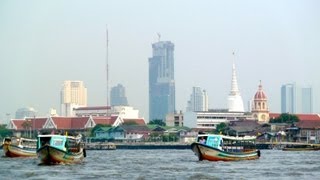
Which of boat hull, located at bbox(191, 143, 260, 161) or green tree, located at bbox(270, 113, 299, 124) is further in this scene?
green tree, located at bbox(270, 113, 299, 124)

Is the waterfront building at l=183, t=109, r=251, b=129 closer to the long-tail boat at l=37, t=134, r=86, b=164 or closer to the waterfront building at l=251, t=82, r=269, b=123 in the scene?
the waterfront building at l=251, t=82, r=269, b=123

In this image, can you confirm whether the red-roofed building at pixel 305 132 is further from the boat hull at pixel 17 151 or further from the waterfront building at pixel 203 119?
the boat hull at pixel 17 151

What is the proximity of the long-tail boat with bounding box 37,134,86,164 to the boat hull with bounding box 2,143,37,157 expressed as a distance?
11292 millimetres

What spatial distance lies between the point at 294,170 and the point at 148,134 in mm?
110165

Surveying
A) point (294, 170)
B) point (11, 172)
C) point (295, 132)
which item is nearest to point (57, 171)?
point (11, 172)

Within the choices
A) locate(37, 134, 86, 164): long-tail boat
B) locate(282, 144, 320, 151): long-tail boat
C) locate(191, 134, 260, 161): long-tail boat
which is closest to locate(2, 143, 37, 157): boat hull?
locate(37, 134, 86, 164): long-tail boat

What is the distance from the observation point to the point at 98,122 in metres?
189

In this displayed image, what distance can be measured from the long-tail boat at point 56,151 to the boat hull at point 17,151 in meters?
11.3

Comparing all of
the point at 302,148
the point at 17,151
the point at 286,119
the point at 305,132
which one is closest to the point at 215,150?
the point at 17,151

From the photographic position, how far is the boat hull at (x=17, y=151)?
79750mm

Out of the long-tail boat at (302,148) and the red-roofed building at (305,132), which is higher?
the red-roofed building at (305,132)

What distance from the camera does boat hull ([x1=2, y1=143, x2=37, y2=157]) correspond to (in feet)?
262

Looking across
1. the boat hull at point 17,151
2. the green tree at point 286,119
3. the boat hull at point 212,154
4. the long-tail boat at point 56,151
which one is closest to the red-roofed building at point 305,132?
the green tree at point 286,119

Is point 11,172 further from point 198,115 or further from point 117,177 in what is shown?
point 198,115
